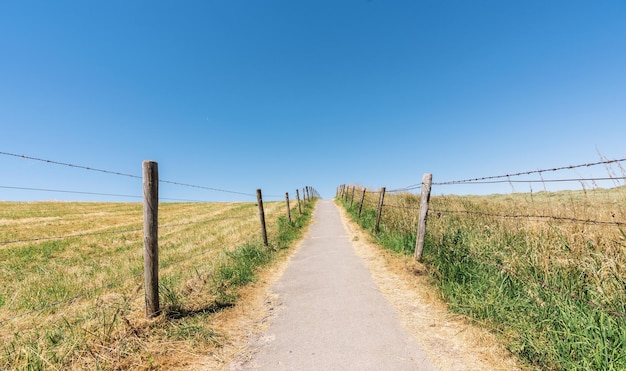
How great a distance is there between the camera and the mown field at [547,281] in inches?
118

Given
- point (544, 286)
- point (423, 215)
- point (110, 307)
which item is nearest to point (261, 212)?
point (423, 215)

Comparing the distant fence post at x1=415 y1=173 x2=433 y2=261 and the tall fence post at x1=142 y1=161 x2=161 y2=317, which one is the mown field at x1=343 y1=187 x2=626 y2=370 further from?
the tall fence post at x1=142 y1=161 x2=161 y2=317

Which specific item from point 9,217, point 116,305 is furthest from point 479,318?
point 9,217

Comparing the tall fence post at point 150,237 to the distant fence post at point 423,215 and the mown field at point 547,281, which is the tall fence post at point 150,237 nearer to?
the mown field at point 547,281

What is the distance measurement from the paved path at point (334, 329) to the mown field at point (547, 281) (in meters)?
1.19

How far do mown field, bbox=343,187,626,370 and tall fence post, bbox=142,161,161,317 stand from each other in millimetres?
4580

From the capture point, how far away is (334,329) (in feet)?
13.3

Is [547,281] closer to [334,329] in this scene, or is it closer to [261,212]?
[334,329]

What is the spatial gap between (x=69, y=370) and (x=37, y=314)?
3007mm

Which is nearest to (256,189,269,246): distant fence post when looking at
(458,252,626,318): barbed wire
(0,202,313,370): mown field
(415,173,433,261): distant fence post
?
(0,202,313,370): mown field

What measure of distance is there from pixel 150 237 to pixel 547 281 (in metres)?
5.85

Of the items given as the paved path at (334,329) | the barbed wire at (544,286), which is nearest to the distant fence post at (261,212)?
the paved path at (334,329)

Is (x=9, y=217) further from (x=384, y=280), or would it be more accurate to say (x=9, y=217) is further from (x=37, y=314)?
(x=384, y=280)

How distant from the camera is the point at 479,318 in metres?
4.04
